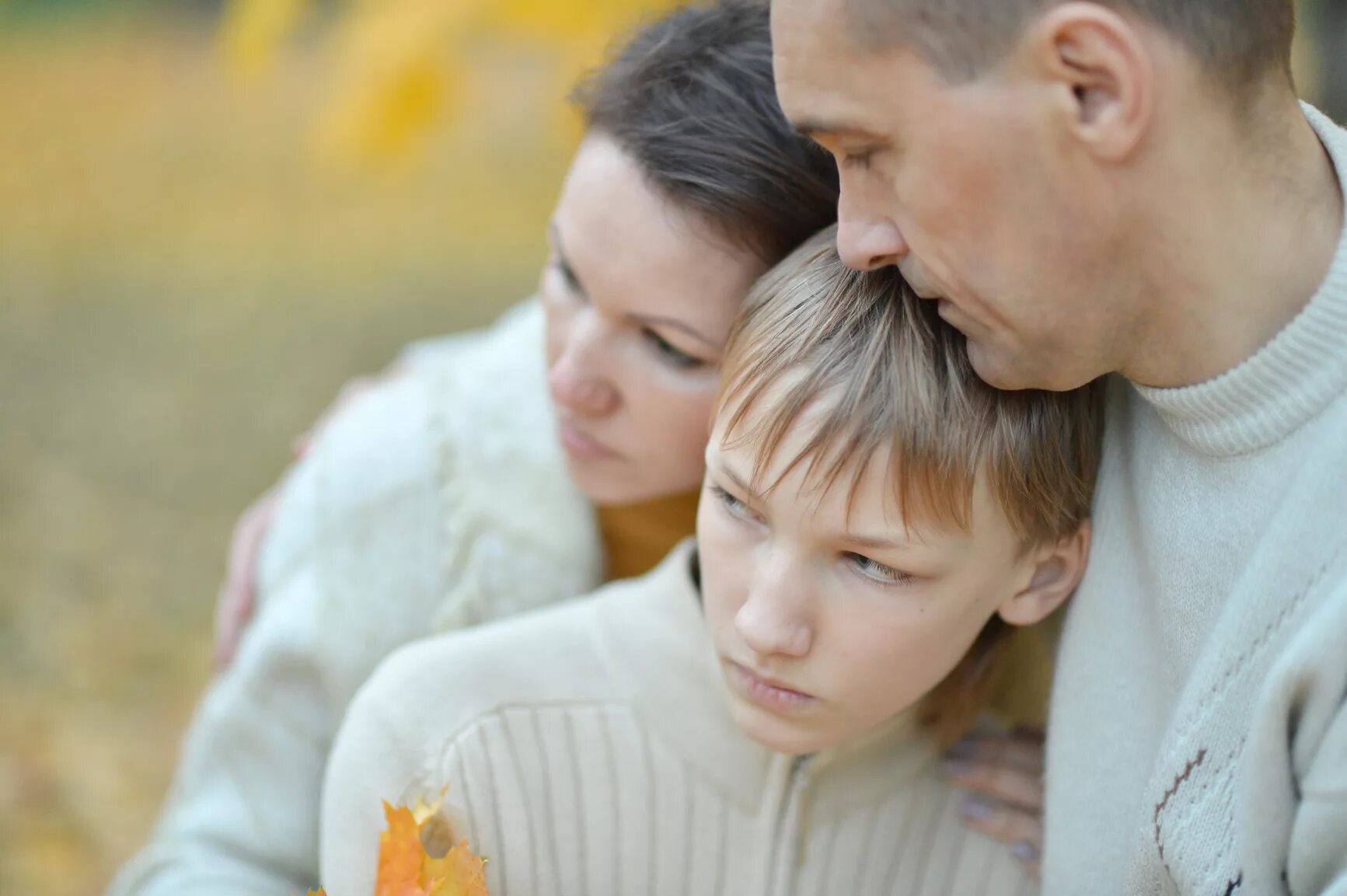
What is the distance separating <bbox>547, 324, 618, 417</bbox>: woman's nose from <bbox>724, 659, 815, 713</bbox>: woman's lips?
386 millimetres

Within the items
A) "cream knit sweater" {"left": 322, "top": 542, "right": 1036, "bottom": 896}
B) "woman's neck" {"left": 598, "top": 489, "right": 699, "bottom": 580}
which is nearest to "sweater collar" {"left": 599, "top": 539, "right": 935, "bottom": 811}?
"cream knit sweater" {"left": 322, "top": 542, "right": 1036, "bottom": 896}

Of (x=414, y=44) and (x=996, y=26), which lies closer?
(x=996, y=26)

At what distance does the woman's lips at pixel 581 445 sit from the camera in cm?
158

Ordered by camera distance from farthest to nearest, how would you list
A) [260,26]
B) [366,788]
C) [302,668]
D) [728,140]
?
1. [260,26]
2. [302,668]
3. [728,140]
4. [366,788]

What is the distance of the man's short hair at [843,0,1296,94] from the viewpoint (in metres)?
1.00

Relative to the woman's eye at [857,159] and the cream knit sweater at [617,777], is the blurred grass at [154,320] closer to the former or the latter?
the cream knit sweater at [617,777]

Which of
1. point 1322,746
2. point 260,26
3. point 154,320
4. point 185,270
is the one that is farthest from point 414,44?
point 185,270

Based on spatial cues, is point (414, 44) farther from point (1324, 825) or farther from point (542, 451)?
point (1324, 825)

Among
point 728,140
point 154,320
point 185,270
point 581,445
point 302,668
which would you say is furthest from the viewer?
point 185,270

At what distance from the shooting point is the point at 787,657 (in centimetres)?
121

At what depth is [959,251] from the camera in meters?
1.07

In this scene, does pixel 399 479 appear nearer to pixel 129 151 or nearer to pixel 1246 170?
pixel 1246 170

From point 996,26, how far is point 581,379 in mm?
637

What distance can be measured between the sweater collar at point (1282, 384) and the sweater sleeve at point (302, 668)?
3.09 feet
